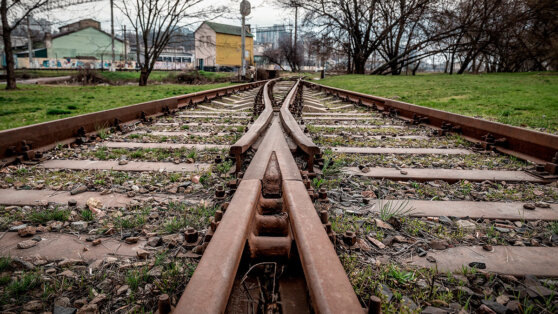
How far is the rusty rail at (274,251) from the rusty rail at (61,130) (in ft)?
8.11

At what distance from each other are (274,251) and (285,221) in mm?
218

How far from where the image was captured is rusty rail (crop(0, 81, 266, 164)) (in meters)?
2.96

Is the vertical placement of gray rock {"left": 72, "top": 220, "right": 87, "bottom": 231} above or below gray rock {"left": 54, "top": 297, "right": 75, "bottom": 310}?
above

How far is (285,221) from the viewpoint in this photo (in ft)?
4.86

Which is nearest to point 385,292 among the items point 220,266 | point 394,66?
point 220,266

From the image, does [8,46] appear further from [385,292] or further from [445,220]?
[385,292]

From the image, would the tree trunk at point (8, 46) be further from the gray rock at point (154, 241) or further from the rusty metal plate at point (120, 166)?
the gray rock at point (154, 241)

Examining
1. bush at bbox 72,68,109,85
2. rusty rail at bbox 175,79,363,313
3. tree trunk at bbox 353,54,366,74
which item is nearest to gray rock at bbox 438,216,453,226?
rusty rail at bbox 175,79,363,313

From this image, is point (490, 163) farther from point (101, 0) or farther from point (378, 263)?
point (101, 0)

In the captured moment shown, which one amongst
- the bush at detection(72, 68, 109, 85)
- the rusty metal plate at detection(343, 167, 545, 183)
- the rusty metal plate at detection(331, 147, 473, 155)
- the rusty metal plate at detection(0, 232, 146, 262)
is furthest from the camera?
the bush at detection(72, 68, 109, 85)

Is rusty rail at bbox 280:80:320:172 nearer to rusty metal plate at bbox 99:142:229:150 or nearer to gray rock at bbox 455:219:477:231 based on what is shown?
rusty metal plate at bbox 99:142:229:150

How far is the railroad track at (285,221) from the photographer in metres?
1.16

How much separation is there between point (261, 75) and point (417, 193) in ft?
69.9

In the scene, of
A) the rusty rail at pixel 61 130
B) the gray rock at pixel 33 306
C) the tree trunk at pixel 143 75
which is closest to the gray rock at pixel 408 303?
the gray rock at pixel 33 306
